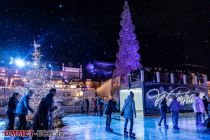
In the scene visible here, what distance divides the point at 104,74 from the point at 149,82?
113ft

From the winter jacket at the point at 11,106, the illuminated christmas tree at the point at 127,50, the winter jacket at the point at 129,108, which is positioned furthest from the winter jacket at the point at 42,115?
the illuminated christmas tree at the point at 127,50

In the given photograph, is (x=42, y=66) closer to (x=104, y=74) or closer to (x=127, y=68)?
(x=127, y=68)

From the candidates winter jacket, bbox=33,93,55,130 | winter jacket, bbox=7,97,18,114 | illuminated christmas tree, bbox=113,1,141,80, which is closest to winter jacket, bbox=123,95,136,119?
winter jacket, bbox=33,93,55,130

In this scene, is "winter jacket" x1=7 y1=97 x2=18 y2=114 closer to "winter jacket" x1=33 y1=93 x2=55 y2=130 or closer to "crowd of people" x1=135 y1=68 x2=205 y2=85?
"winter jacket" x1=33 y1=93 x2=55 y2=130

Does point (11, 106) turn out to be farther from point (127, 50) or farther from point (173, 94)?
point (127, 50)

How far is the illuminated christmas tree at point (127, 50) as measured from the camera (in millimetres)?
41719

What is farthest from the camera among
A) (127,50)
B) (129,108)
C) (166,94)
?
(127,50)

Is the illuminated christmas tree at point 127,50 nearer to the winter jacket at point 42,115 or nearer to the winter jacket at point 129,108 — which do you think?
the winter jacket at point 129,108

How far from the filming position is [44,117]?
7.55m

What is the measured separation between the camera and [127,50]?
138 feet

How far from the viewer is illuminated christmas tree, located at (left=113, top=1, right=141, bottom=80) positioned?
41.7 meters

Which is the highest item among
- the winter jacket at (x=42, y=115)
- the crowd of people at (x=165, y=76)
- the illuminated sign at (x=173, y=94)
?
the crowd of people at (x=165, y=76)

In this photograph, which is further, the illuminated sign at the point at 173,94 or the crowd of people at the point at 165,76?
the crowd of people at the point at 165,76

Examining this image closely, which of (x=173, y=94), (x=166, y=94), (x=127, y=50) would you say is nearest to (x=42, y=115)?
(x=166, y=94)
